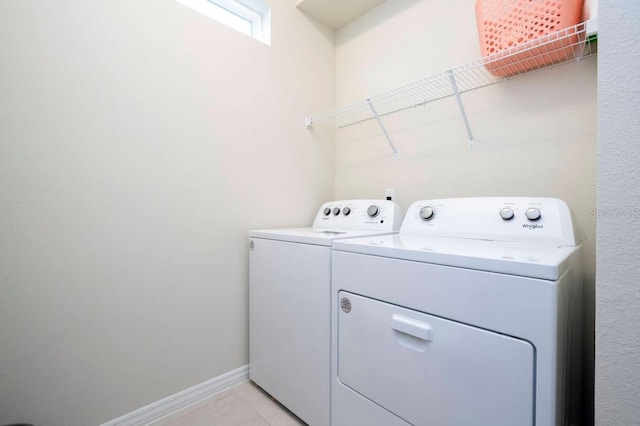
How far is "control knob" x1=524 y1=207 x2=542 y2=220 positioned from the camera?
41.0 inches

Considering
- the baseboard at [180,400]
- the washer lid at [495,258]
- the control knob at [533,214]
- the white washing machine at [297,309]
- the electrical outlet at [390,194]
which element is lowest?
the baseboard at [180,400]

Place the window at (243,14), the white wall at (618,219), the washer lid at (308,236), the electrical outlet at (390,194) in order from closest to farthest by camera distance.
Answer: the white wall at (618,219), the washer lid at (308,236), the window at (243,14), the electrical outlet at (390,194)

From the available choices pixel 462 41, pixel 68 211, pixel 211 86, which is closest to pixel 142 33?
pixel 211 86

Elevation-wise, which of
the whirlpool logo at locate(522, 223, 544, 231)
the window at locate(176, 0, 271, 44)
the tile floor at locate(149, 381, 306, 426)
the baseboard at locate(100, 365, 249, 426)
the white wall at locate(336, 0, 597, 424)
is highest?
the window at locate(176, 0, 271, 44)

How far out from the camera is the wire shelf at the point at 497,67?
3.57 feet

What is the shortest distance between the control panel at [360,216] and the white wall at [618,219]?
99 cm

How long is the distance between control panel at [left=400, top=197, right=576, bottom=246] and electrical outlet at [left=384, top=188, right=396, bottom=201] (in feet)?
1.26

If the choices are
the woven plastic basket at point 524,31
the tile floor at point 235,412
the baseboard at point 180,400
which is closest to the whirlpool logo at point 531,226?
the woven plastic basket at point 524,31

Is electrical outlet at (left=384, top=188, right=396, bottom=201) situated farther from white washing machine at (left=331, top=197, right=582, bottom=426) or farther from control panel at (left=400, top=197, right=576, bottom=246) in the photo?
A: white washing machine at (left=331, top=197, right=582, bottom=426)

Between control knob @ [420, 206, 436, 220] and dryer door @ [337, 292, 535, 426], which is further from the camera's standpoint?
control knob @ [420, 206, 436, 220]

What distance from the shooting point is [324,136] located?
213 cm

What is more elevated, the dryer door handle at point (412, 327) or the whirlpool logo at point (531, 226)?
the whirlpool logo at point (531, 226)

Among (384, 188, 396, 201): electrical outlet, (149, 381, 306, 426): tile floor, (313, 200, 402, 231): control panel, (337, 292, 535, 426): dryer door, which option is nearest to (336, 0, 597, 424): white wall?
(384, 188, 396, 201): electrical outlet

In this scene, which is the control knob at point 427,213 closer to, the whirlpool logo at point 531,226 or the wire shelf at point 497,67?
the whirlpool logo at point 531,226
